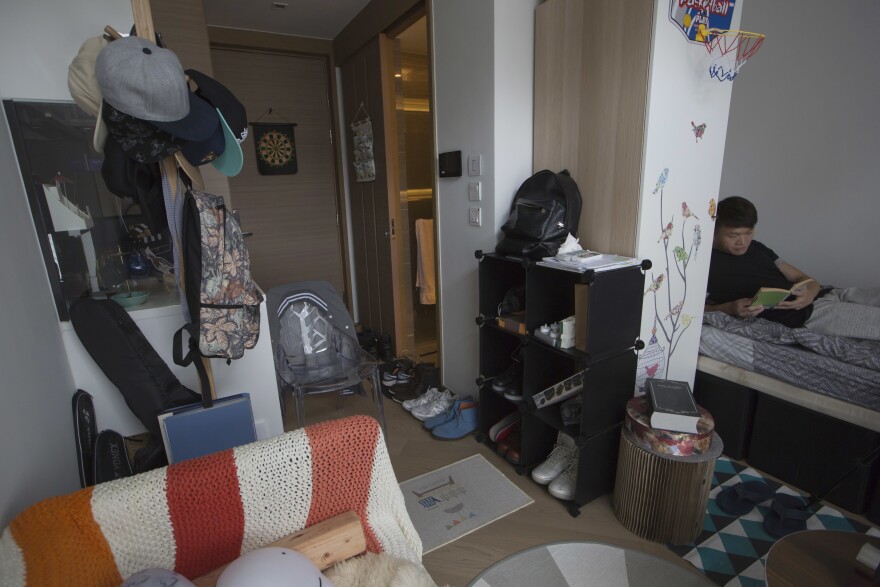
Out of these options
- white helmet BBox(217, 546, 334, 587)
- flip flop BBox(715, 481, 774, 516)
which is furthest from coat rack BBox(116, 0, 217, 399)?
flip flop BBox(715, 481, 774, 516)

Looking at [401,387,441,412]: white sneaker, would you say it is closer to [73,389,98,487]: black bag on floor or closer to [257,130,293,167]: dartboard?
[73,389,98,487]: black bag on floor

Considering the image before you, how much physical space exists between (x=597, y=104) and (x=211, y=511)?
1.88 metres

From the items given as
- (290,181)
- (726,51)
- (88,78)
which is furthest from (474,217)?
(290,181)

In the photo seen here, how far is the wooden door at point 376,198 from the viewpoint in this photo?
3.07 metres

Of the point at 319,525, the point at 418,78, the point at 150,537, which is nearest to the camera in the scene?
the point at 150,537

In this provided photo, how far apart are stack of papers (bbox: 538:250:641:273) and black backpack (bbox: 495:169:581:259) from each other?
82 mm

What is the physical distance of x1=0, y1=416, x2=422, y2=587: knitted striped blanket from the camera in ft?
2.60

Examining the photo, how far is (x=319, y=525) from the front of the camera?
3.30ft

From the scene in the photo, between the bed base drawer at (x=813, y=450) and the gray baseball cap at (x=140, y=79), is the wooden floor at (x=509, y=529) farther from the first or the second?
the gray baseball cap at (x=140, y=79)

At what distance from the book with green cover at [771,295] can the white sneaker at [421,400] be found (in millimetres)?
1733

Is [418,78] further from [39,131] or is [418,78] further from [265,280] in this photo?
[39,131]

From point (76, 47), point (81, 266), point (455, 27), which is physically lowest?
point (81, 266)

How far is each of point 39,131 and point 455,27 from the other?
1789mm

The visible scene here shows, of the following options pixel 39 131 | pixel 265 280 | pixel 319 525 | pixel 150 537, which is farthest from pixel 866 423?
pixel 265 280
